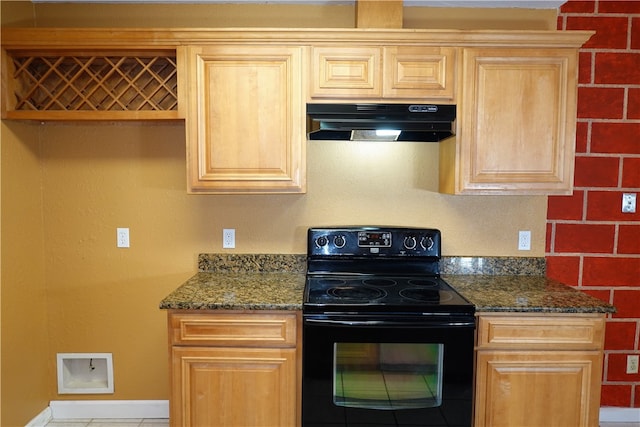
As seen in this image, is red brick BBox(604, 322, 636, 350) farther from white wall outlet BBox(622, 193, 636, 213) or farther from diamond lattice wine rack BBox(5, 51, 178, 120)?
diamond lattice wine rack BBox(5, 51, 178, 120)

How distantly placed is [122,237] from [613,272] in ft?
A: 9.28

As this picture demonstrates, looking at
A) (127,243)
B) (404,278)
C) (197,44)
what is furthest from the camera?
(127,243)

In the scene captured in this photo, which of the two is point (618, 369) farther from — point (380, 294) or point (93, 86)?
point (93, 86)

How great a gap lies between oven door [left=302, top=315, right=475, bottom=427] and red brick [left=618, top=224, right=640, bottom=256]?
1.27 meters

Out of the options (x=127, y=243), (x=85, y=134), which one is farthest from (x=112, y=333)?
(x=85, y=134)

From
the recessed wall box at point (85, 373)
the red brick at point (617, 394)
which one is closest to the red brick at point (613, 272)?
the red brick at point (617, 394)

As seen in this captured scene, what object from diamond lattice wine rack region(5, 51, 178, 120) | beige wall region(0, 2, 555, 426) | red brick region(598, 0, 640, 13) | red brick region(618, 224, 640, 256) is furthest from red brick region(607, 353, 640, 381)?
diamond lattice wine rack region(5, 51, 178, 120)

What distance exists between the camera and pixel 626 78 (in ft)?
7.46

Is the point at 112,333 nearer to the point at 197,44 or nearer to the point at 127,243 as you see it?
the point at 127,243

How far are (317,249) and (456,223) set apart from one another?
32.1 inches

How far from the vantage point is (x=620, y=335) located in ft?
7.84

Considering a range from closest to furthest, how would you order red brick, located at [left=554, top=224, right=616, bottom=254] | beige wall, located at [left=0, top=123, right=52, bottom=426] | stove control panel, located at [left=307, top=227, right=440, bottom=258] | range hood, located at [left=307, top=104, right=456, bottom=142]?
1. range hood, located at [left=307, top=104, right=456, bottom=142]
2. beige wall, located at [left=0, top=123, right=52, bottom=426]
3. stove control panel, located at [left=307, top=227, right=440, bottom=258]
4. red brick, located at [left=554, top=224, right=616, bottom=254]

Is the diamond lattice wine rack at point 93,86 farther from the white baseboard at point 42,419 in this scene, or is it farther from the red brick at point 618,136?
the red brick at point 618,136

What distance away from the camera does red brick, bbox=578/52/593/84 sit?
227cm
